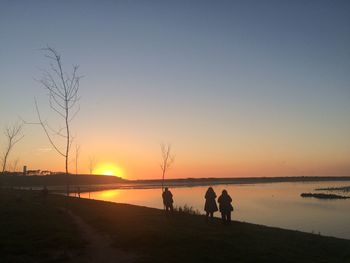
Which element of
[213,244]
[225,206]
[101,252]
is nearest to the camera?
[101,252]

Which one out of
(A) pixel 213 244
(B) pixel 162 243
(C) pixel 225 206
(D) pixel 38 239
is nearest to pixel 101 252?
(B) pixel 162 243

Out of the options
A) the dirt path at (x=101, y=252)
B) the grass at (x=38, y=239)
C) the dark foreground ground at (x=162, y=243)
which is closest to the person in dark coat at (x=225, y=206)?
the dark foreground ground at (x=162, y=243)

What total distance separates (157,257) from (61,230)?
7048 mm

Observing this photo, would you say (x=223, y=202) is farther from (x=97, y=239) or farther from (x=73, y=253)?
(x=73, y=253)

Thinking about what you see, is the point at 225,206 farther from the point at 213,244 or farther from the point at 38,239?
the point at 38,239

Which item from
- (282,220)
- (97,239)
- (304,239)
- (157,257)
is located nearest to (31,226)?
(97,239)

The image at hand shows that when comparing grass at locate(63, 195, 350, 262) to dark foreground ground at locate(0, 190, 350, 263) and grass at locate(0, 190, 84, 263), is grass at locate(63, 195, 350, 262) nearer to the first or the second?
dark foreground ground at locate(0, 190, 350, 263)

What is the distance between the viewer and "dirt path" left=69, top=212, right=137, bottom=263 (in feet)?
49.8

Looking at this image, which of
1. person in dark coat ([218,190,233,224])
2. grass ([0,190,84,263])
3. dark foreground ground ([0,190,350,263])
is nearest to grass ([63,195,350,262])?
dark foreground ground ([0,190,350,263])

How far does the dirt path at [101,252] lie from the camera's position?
49.8ft

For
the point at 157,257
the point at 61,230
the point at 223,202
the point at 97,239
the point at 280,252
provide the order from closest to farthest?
the point at 157,257
the point at 280,252
the point at 97,239
the point at 61,230
the point at 223,202

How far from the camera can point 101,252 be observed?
16.4m

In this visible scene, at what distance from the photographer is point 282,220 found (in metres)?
45.6

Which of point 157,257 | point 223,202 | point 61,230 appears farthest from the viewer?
point 223,202
